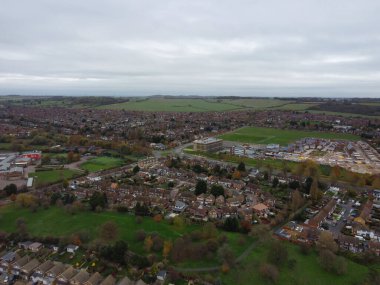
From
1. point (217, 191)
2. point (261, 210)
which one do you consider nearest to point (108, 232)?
point (217, 191)

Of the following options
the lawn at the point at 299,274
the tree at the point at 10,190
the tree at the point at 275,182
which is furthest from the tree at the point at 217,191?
the tree at the point at 10,190

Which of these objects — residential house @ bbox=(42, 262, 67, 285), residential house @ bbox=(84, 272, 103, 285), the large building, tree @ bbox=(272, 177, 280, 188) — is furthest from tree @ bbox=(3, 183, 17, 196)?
the large building

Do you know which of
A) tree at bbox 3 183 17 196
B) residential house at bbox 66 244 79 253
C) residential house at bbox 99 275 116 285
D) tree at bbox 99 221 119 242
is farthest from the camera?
tree at bbox 3 183 17 196

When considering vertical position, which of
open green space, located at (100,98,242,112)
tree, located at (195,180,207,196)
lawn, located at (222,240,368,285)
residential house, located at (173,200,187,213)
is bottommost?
lawn, located at (222,240,368,285)

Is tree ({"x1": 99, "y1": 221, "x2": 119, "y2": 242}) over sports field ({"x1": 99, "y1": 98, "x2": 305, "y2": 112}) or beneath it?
beneath

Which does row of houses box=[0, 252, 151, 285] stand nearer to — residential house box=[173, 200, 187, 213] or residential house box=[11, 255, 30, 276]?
residential house box=[11, 255, 30, 276]

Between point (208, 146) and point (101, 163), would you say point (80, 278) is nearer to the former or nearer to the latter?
point (101, 163)
